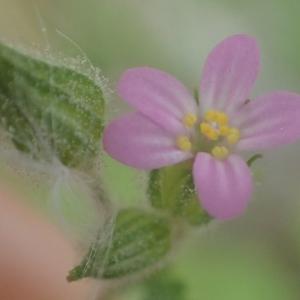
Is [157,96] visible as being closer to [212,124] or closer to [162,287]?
[212,124]

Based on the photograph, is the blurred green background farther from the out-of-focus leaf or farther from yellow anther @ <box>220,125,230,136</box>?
yellow anther @ <box>220,125,230,136</box>

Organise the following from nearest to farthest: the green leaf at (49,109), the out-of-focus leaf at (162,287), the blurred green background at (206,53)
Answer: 1. the green leaf at (49,109)
2. the out-of-focus leaf at (162,287)
3. the blurred green background at (206,53)

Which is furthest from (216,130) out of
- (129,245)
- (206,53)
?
(206,53)

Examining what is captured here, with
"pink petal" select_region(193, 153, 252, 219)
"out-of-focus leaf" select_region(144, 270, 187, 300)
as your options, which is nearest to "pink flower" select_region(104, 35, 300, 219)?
"pink petal" select_region(193, 153, 252, 219)

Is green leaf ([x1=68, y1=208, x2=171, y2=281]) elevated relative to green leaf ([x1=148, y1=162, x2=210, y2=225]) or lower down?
lower down

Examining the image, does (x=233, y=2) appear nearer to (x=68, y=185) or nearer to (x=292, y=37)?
(x=292, y=37)

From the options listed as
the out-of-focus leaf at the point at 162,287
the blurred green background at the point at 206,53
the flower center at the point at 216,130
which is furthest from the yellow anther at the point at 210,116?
the blurred green background at the point at 206,53

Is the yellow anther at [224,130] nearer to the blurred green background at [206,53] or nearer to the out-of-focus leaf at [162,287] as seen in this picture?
the out-of-focus leaf at [162,287]
